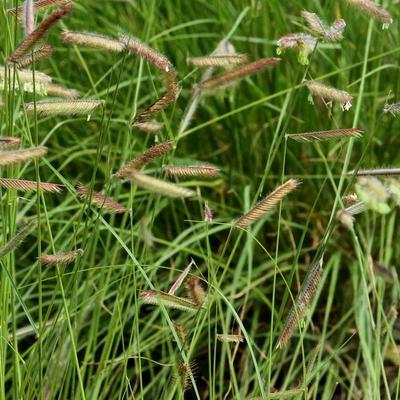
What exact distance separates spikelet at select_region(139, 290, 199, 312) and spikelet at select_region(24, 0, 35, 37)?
42cm

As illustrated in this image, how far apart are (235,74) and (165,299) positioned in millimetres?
386

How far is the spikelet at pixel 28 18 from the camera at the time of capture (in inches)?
55.8

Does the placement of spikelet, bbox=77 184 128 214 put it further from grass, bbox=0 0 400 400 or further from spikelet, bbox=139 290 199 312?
grass, bbox=0 0 400 400

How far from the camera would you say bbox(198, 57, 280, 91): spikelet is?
1582mm

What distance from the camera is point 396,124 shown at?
2.83 m

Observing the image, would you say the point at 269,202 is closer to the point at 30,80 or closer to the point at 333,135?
the point at 333,135

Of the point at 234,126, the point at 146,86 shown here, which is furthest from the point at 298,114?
the point at 146,86

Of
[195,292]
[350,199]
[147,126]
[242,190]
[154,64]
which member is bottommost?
[242,190]

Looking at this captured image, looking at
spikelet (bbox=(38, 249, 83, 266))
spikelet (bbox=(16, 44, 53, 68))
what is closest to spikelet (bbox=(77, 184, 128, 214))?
spikelet (bbox=(38, 249, 83, 266))

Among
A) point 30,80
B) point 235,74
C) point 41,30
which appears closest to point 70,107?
point 30,80

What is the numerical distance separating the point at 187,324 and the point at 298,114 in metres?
0.70

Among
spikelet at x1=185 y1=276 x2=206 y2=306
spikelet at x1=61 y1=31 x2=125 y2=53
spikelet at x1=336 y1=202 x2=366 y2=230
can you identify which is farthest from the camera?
spikelet at x1=185 y1=276 x2=206 y2=306

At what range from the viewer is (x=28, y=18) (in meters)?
1.44

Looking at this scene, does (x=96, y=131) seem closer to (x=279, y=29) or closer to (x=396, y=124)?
(x=279, y=29)
